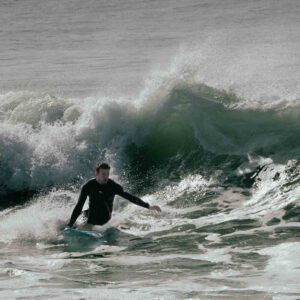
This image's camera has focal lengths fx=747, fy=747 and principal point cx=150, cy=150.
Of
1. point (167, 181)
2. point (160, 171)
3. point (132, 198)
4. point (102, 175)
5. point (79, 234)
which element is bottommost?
point (79, 234)

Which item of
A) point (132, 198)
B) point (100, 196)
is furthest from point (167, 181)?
point (100, 196)

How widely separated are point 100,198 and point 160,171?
14.5ft

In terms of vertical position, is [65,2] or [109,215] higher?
[65,2]

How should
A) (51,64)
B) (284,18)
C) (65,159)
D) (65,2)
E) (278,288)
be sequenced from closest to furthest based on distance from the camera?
1. (278,288)
2. (65,159)
3. (51,64)
4. (284,18)
5. (65,2)

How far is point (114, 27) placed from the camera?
148 feet

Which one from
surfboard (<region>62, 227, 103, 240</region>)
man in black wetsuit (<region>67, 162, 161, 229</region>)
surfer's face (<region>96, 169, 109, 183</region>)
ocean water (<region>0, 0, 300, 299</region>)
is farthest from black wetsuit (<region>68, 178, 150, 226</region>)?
surfboard (<region>62, 227, 103, 240</region>)

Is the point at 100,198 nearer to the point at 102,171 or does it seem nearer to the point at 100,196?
the point at 100,196

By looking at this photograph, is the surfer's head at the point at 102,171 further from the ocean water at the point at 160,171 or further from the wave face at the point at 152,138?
the wave face at the point at 152,138

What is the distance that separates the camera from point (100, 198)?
522 inches

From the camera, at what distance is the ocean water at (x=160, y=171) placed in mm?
10523

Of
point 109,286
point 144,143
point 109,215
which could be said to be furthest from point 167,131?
point 109,286

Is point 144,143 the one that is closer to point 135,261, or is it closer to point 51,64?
point 135,261

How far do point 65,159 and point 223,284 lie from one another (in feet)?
28.5

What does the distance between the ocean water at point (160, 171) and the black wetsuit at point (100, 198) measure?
304 millimetres
